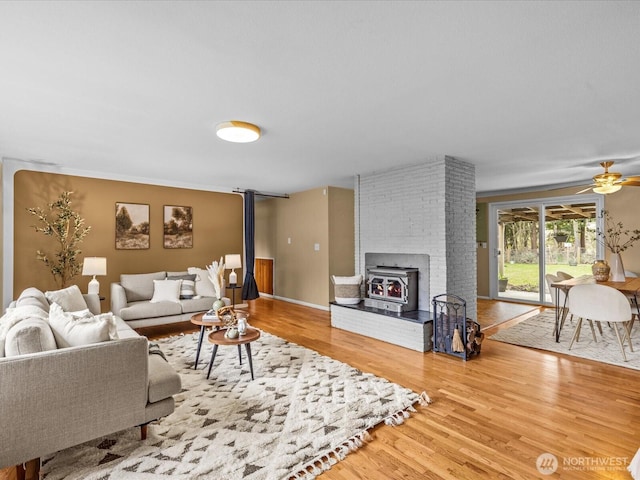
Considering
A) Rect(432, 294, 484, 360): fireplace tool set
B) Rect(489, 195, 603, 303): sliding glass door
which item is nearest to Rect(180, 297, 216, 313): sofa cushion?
Rect(432, 294, 484, 360): fireplace tool set

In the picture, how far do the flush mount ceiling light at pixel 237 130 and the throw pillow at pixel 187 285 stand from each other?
3009 millimetres

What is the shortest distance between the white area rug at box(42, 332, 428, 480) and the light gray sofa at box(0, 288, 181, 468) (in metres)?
0.20

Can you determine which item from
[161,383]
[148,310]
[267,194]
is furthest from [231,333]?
[267,194]

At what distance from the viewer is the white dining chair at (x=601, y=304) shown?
348cm

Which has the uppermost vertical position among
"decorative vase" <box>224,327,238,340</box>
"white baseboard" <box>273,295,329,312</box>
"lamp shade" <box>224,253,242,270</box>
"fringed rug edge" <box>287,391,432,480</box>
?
"lamp shade" <box>224,253,242,270</box>

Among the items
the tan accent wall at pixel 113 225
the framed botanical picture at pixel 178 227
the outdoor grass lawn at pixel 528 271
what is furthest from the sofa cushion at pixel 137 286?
the outdoor grass lawn at pixel 528 271

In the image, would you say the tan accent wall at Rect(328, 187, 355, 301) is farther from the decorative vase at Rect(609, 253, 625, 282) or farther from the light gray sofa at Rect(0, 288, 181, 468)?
the light gray sofa at Rect(0, 288, 181, 468)

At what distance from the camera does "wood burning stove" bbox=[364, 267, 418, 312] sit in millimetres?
4414

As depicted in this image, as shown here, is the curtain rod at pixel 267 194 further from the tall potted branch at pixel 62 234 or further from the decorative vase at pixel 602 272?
the decorative vase at pixel 602 272

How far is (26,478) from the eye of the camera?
1.82m

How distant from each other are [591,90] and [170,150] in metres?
4.12

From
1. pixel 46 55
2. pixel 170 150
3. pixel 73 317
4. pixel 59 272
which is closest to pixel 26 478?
pixel 73 317

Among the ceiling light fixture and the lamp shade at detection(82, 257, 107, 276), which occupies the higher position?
the ceiling light fixture

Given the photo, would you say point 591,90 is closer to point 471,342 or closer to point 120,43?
point 471,342
